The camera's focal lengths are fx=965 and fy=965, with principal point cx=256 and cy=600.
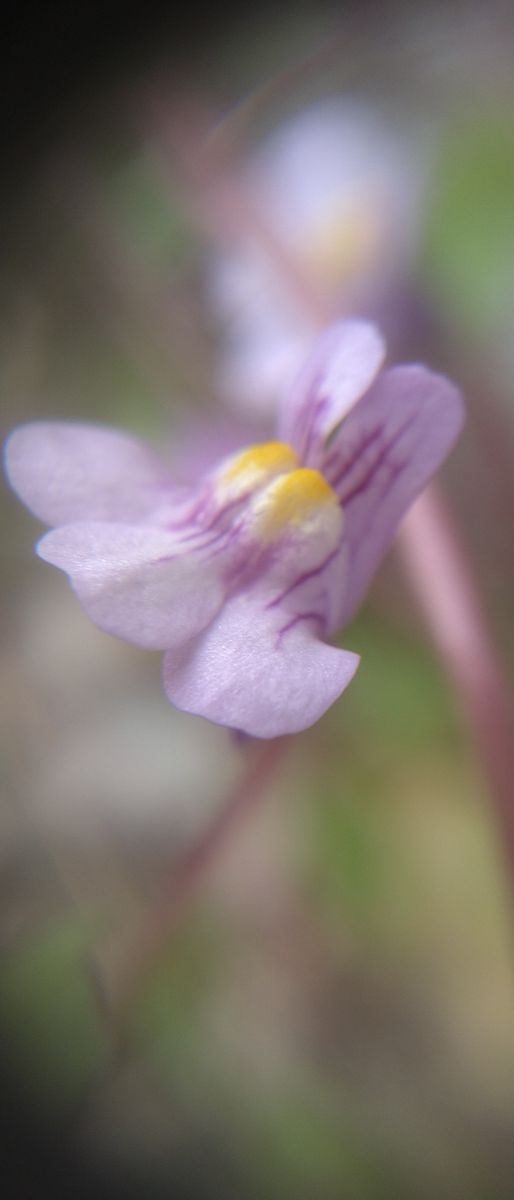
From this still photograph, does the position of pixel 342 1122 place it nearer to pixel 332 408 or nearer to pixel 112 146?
pixel 332 408

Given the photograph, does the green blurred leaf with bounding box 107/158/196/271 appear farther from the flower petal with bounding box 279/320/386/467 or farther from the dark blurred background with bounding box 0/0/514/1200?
the flower petal with bounding box 279/320/386/467

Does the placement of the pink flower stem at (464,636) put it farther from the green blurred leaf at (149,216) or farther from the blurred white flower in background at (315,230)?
the green blurred leaf at (149,216)

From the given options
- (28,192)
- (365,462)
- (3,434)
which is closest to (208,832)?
(365,462)

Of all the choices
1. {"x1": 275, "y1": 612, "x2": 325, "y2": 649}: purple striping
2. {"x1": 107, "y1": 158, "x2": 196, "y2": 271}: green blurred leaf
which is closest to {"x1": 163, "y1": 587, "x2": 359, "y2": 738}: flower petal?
{"x1": 275, "y1": 612, "x2": 325, "y2": 649}: purple striping

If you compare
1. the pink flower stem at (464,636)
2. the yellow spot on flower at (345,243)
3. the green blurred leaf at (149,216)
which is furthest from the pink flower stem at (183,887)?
the green blurred leaf at (149,216)

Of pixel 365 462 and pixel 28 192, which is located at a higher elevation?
pixel 28 192

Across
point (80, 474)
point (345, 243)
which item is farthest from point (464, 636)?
point (345, 243)
